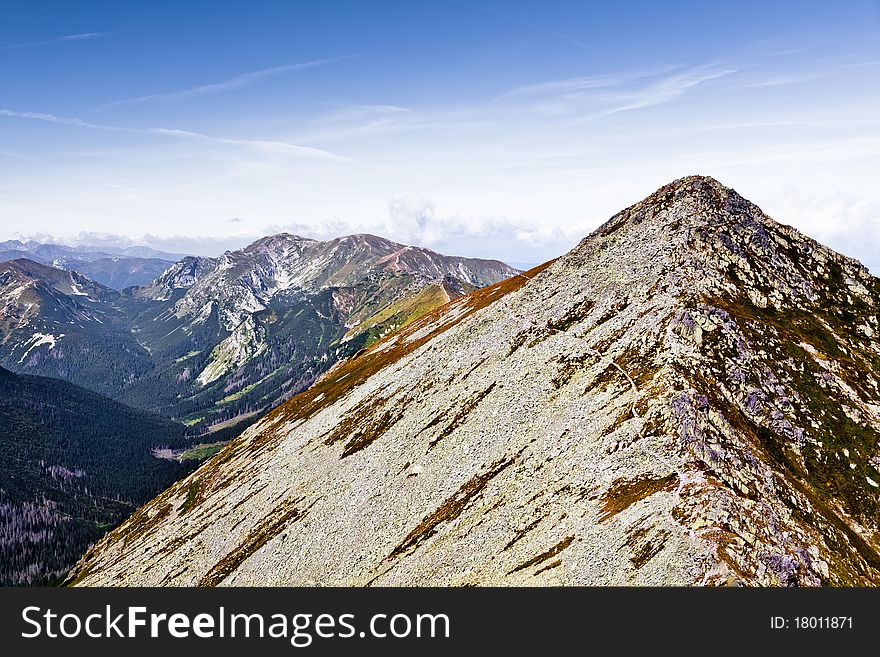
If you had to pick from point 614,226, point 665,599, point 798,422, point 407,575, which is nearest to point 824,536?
point 798,422

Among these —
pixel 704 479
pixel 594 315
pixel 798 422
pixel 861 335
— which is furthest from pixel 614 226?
pixel 704 479

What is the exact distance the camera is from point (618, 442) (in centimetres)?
5906

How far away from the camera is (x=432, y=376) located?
108375 mm

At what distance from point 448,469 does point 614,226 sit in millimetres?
75867

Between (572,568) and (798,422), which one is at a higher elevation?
(798,422)

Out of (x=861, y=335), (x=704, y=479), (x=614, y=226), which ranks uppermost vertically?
(x=614, y=226)

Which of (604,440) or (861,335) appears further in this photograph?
(861,335)

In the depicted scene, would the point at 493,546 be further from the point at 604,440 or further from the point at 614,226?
the point at 614,226

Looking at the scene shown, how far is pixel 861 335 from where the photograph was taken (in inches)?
3248

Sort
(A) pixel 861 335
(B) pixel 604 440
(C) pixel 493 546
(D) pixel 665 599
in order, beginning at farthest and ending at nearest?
1. (A) pixel 861 335
2. (B) pixel 604 440
3. (C) pixel 493 546
4. (D) pixel 665 599

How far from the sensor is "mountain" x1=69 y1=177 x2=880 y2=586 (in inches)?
1857

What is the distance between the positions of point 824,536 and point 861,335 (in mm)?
51180

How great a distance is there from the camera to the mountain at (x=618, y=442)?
155ft

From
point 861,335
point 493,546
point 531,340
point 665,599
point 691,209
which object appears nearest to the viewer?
point 665,599
